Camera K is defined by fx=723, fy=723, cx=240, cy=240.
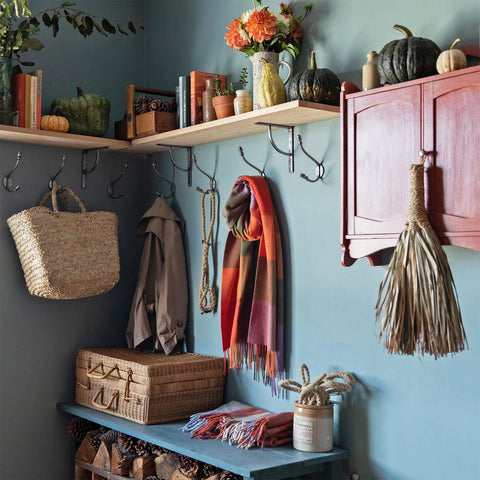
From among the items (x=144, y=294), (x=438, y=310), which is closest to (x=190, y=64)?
(x=144, y=294)

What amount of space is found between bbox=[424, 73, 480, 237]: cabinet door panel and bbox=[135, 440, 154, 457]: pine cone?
1.51 metres

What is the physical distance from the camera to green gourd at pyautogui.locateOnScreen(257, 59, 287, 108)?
2527 millimetres

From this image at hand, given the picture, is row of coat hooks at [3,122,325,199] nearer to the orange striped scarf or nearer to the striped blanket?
the orange striped scarf

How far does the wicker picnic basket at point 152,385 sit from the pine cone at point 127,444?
0.09 metres

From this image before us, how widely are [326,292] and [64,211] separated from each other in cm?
134

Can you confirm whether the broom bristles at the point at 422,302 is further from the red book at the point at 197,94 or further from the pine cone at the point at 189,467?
the red book at the point at 197,94

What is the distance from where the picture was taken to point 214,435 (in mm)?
2637

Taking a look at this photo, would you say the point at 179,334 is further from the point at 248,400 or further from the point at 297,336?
the point at 297,336

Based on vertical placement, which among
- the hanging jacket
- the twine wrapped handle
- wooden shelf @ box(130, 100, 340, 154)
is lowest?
the twine wrapped handle

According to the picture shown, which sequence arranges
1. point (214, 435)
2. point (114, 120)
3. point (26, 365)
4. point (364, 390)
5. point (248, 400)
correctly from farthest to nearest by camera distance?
point (114, 120)
point (26, 365)
point (248, 400)
point (214, 435)
point (364, 390)

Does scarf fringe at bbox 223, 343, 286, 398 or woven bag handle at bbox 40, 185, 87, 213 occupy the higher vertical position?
woven bag handle at bbox 40, 185, 87, 213

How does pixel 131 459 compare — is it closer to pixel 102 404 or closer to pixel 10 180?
pixel 102 404

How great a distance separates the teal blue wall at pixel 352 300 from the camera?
85.2 inches

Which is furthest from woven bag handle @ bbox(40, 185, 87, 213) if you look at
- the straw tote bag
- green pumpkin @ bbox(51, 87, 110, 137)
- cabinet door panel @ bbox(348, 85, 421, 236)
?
cabinet door panel @ bbox(348, 85, 421, 236)
